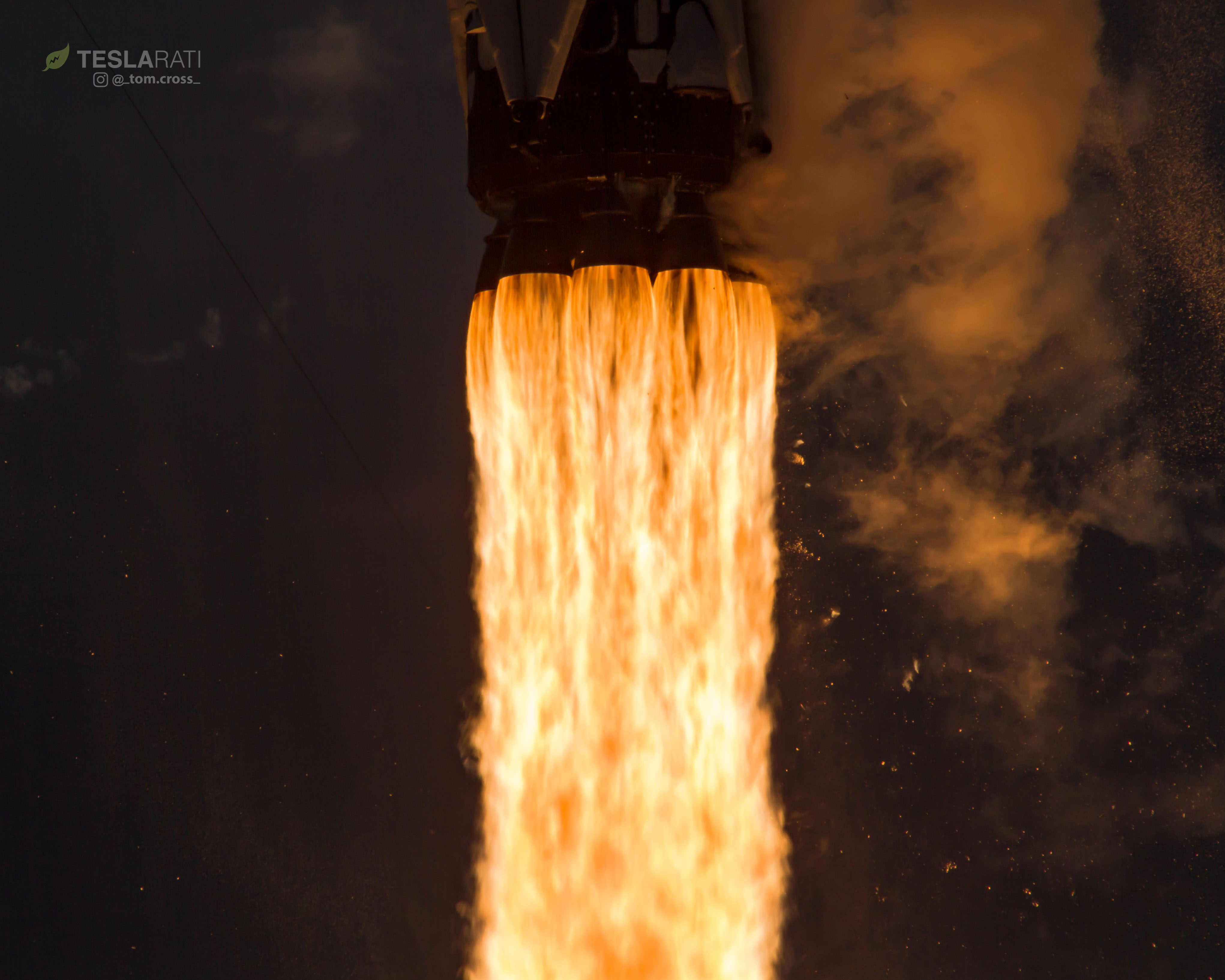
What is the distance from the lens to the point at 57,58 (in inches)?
294

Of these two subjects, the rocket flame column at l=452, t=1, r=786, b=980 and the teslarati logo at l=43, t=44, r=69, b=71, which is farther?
the teslarati logo at l=43, t=44, r=69, b=71

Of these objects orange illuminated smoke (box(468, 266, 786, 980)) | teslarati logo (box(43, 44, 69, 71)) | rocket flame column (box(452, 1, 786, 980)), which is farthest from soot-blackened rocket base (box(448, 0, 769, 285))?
teslarati logo (box(43, 44, 69, 71))

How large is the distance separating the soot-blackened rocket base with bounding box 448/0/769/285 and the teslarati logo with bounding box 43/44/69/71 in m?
4.23

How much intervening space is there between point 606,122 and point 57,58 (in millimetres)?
5056

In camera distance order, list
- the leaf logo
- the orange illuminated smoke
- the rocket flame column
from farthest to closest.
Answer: the leaf logo, the orange illuminated smoke, the rocket flame column

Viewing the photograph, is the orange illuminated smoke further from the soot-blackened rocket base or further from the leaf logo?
the leaf logo

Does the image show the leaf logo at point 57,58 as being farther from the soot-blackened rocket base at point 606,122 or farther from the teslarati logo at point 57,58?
the soot-blackened rocket base at point 606,122

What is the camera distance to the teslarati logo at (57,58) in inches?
293

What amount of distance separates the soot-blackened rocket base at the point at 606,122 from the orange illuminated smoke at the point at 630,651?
43 centimetres

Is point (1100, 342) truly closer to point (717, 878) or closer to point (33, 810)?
point (717, 878)

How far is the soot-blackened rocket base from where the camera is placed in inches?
165

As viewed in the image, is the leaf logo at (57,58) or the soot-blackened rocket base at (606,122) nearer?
the soot-blackened rocket base at (606,122)

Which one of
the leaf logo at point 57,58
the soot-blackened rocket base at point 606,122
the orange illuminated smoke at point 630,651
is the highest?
the leaf logo at point 57,58

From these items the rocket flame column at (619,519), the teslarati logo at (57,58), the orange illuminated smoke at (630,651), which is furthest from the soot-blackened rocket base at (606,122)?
the teslarati logo at (57,58)
